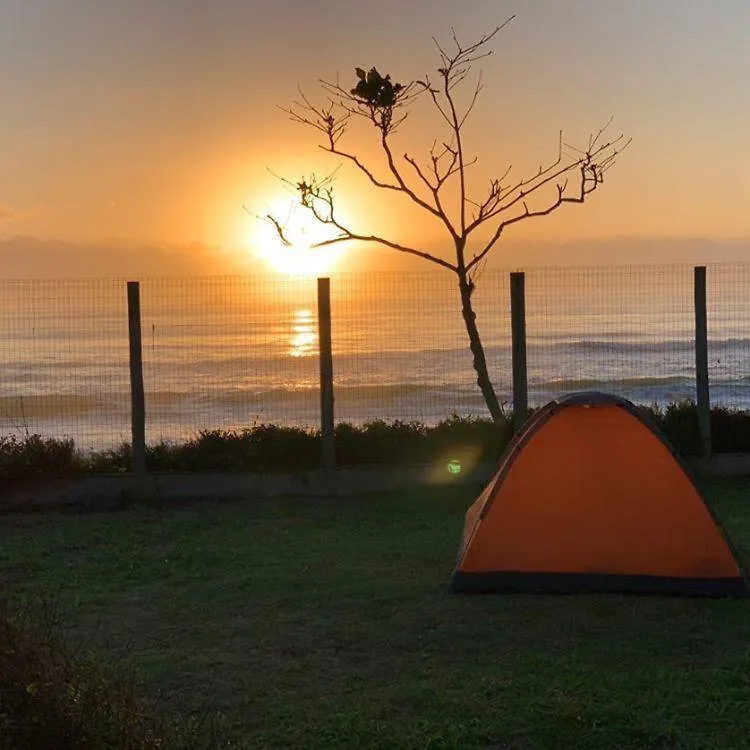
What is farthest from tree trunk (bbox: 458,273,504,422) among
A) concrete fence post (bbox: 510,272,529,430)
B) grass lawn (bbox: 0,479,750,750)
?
grass lawn (bbox: 0,479,750,750)

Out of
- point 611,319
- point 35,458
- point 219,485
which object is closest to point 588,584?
point 219,485

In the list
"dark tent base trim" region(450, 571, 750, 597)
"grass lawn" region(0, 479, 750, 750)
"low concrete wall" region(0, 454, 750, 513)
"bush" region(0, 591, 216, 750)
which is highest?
"bush" region(0, 591, 216, 750)

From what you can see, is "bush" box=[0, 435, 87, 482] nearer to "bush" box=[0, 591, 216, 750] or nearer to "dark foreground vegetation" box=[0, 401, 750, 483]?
"dark foreground vegetation" box=[0, 401, 750, 483]

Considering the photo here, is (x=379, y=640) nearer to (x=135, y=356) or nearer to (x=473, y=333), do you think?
(x=135, y=356)

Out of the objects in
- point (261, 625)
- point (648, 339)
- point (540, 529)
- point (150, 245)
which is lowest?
point (261, 625)

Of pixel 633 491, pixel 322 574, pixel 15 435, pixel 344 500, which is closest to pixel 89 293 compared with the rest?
pixel 15 435

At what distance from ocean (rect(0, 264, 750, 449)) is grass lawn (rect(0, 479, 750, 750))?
123 inches

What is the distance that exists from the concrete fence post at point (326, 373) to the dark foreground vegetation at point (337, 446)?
20cm

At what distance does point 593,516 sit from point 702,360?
191 inches

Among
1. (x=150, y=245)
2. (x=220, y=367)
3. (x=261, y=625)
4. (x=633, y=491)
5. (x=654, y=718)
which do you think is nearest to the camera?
(x=654, y=718)

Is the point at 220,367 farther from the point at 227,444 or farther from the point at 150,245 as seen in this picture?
the point at 227,444

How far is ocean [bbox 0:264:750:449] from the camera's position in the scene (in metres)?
10.8

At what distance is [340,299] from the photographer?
10602 millimetres

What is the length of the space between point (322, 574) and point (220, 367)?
9841 millimetres
